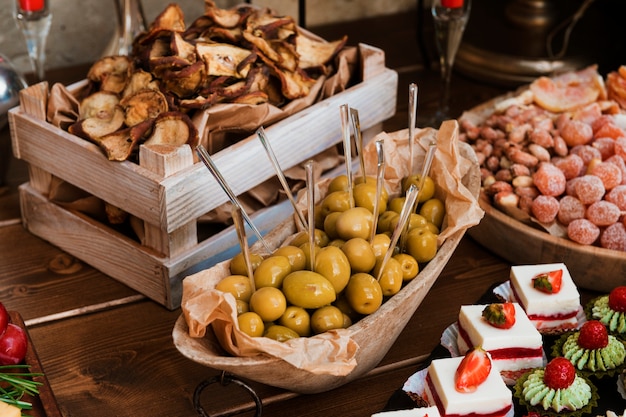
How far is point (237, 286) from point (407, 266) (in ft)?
0.71

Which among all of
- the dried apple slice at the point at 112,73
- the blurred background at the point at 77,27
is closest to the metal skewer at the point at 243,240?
the dried apple slice at the point at 112,73

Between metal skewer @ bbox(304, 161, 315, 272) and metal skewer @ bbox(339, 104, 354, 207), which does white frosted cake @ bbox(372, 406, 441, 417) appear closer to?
metal skewer @ bbox(304, 161, 315, 272)

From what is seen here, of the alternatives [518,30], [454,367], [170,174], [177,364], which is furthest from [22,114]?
[518,30]

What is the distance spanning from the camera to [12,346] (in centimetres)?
98

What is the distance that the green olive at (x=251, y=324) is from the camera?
912mm

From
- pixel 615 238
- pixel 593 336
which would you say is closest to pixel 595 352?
pixel 593 336

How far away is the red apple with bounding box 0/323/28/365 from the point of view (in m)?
0.97

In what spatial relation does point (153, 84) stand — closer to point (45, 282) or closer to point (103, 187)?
point (103, 187)

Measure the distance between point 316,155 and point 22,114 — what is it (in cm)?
48

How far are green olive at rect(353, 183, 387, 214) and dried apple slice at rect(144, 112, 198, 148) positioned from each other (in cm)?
26

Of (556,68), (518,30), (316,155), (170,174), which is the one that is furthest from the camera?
(518,30)

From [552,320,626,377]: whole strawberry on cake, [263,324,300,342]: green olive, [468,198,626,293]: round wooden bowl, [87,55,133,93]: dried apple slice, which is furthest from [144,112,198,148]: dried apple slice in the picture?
[552,320,626,377]: whole strawberry on cake

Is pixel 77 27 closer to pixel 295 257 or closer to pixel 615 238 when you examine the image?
pixel 295 257

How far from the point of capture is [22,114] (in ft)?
4.21
